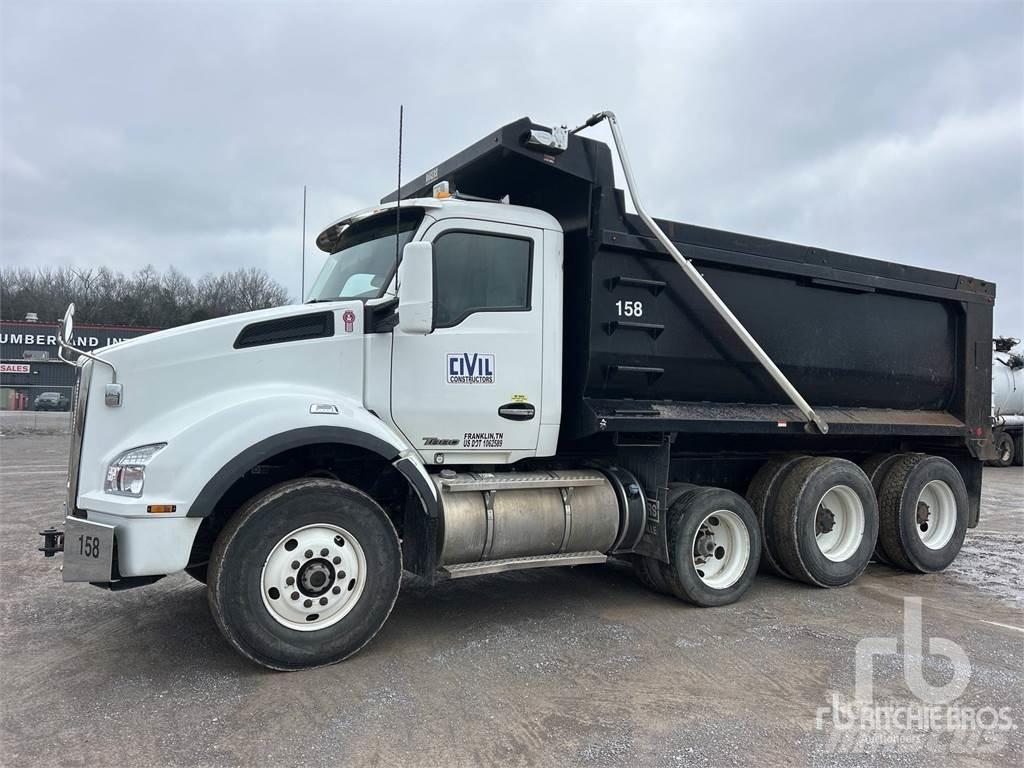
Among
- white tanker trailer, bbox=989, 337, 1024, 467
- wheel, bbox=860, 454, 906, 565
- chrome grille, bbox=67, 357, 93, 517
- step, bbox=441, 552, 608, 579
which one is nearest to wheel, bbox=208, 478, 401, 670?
step, bbox=441, 552, 608, 579

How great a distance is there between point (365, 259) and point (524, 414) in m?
1.65

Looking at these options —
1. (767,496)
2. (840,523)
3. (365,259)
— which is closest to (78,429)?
(365,259)

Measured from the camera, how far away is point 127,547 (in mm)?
3953

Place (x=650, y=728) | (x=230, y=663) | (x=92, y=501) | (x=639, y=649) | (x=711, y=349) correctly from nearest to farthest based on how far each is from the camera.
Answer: (x=650, y=728) → (x=92, y=501) → (x=230, y=663) → (x=639, y=649) → (x=711, y=349)

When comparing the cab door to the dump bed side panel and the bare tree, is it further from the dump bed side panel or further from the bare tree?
the bare tree

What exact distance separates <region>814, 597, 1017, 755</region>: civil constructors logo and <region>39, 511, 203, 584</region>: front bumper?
11.6 ft

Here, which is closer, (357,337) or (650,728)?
(650,728)

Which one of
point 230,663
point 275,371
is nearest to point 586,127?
point 275,371

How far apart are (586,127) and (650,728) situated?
4.24 m

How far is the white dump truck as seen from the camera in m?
4.27

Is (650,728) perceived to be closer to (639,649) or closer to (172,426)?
(639,649)

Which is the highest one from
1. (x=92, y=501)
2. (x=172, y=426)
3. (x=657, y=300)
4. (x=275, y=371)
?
(x=657, y=300)

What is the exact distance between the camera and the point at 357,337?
191 inches

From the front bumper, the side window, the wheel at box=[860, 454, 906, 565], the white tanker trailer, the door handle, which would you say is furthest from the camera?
the white tanker trailer
